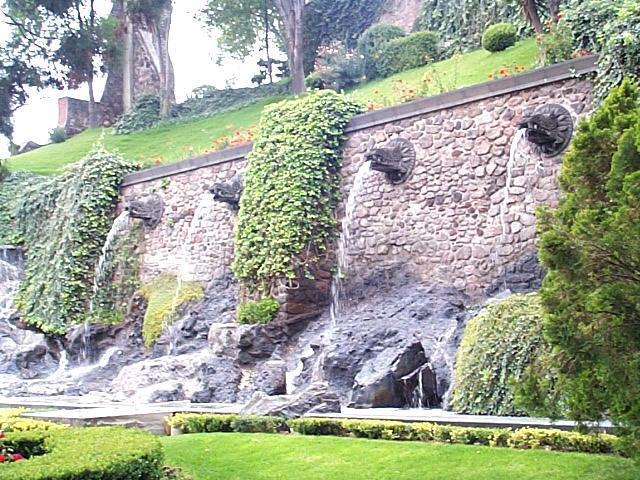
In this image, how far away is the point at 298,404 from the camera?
7.96 meters

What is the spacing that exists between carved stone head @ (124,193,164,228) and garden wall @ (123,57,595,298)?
489cm

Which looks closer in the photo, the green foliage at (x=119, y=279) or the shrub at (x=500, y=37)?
the green foliage at (x=119, y=279)

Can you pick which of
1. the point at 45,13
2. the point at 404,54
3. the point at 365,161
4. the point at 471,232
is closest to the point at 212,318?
the point at 365,161

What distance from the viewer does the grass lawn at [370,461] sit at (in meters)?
5.21

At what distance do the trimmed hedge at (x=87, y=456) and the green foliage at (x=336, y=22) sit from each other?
72.2 ft

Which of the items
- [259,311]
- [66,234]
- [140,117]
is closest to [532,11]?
[259,311]

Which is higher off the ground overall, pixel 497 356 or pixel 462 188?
pixel 462 188

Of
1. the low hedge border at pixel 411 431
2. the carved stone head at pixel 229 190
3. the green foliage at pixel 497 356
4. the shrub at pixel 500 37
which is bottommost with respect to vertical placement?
the low hedge border at pixel 411 431

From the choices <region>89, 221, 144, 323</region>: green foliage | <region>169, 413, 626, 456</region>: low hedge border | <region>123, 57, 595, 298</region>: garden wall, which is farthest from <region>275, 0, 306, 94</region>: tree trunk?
<region>169, 413, 626, 456</region>: low hedge border

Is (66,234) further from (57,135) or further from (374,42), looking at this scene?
(57,135)

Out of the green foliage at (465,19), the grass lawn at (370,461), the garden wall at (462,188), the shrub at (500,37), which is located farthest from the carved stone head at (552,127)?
the green foliage at (465,19)

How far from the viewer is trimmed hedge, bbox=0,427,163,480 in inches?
184

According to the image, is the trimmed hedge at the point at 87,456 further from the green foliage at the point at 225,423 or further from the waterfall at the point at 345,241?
the waterfall at the point at 345,241

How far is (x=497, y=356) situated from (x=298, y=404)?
2.01 meters
